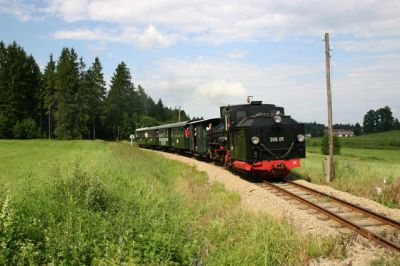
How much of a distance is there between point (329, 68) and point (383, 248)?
12573 millimetres

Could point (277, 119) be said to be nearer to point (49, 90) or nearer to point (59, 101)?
point (59, 101)

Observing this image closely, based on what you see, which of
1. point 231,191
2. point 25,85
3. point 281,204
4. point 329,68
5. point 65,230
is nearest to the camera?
point 65,230

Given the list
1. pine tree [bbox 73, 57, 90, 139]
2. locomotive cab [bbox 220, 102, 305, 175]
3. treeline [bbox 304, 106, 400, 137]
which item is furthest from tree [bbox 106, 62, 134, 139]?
locomotive cab [bbox 220, 102, 305, 175]

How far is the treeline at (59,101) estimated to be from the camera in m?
72.2

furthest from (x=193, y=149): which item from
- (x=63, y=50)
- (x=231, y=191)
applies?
(x=63, y=50)

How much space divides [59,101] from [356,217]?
227 ft

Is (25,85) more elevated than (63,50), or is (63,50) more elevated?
(63,50)

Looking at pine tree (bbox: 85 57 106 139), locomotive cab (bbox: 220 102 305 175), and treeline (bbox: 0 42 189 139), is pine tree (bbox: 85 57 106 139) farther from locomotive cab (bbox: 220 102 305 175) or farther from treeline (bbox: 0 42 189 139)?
locomotive cab (bbox: 220 102 305 175)

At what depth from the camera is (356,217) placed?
33.4ft

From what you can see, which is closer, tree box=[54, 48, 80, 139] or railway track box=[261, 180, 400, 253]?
railway track box=[261, 180, 400, 253]

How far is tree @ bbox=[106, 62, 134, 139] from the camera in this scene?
291 ft

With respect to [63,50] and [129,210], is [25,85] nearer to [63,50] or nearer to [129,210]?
[63,50]

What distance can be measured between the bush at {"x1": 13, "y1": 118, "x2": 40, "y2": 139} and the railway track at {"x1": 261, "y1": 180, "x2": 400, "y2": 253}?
6569cm

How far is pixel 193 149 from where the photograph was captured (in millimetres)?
A: 29000
